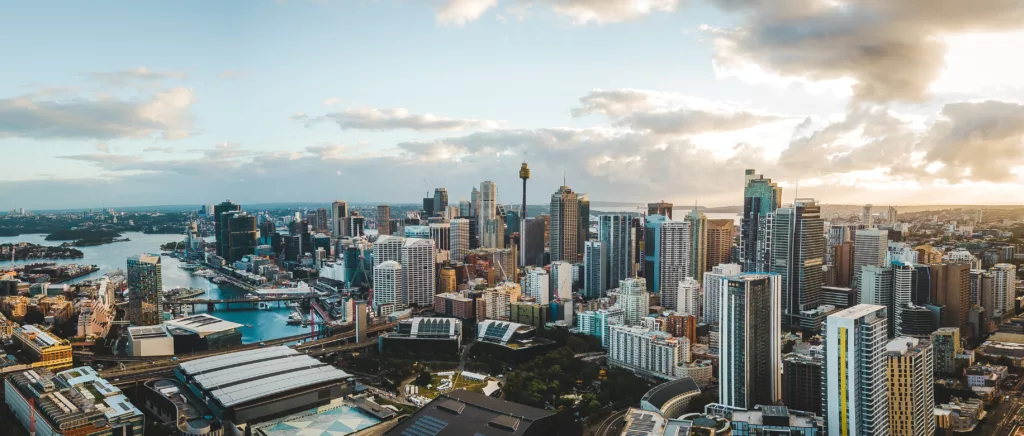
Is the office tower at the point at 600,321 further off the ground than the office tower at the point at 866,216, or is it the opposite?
the office tower at the point at 866,216

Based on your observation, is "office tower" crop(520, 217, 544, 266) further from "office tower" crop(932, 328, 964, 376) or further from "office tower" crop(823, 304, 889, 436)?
"office tower" crop(823, 304, 889, 436)

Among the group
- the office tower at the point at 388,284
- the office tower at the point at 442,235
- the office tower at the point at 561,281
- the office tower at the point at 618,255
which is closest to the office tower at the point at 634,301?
the office tower at the point at 561,281

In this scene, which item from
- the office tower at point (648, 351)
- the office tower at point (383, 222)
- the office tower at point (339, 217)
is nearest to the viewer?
the office tower at point (648, 351)

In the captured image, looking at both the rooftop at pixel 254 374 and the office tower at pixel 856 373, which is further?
the rooftop at pixel 254 374

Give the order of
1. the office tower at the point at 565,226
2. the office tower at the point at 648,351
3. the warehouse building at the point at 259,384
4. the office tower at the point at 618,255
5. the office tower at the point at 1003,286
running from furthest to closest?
the office tower at the point at 565,226, the office tower at the point at 618,255, the office tower at the point at 1003,286, the office tower at the point at 648,351, the warehouse building at the point at 259,384

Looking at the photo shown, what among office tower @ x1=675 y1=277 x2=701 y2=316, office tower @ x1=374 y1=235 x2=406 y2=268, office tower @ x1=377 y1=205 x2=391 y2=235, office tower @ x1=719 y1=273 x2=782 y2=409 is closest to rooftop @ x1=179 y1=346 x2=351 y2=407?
office tower @ x1=719 y1=273 x2=782 y2=409

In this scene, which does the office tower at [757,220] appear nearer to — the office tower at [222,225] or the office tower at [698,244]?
the office tower at [698,244]

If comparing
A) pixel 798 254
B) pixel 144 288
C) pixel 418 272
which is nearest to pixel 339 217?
pixel 418 272
